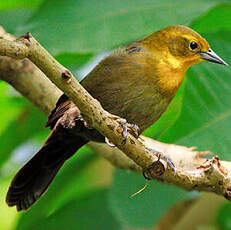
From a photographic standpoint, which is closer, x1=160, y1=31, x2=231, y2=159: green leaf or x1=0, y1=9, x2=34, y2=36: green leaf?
x1=160, y1=31, x2=231, y2=159: green leaf

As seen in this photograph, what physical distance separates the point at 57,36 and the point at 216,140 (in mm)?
1110

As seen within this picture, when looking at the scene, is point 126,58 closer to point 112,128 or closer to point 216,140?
point 216,140

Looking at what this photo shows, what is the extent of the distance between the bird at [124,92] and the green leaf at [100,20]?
0.09 meters

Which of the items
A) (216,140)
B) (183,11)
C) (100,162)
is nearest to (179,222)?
(100,162)

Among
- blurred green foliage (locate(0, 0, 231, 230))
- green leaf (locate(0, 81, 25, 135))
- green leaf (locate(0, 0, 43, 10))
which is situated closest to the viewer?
blurred green foliage (locate(0, 0, 231, 230))

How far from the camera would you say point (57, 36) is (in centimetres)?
349

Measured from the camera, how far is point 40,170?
12.1ft

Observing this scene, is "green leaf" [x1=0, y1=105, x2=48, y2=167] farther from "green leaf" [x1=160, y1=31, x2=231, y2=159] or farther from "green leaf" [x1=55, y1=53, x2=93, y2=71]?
"green leaf" [x1=160, y1=31, x2=231, y2=159]

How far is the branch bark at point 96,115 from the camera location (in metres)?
2.28

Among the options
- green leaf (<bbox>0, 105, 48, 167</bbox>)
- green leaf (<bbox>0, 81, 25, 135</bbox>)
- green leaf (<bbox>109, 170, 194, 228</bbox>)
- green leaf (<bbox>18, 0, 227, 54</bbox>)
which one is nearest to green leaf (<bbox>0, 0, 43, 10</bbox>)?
green leaf (<bbox>18, 0, 227, 54</bbox>)

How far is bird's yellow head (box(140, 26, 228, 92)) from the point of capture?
361 centimetres

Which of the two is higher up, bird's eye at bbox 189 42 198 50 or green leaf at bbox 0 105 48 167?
green leaf at bbox 0 105 48 167

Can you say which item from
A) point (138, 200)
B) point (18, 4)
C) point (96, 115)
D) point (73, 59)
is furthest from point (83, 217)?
point (96, 115)

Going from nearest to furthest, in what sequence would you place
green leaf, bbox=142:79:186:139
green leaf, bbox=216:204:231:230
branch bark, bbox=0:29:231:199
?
1. branch bark, bbox=0:29:231:199
2. green leaf, bbox=142:79:186:139
3. green leaf, bbox=216:204:231:230
